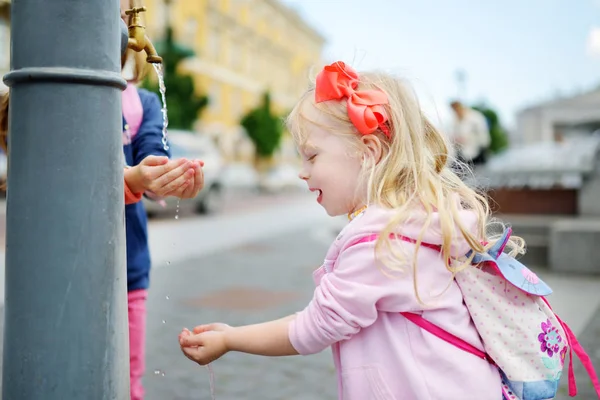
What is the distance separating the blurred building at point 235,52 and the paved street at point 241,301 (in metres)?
17.9

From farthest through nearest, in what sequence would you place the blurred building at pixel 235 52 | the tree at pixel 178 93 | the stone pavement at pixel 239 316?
1. the blurred building at pixel 235 52
2. the tree at pixel 178 93
3. the stone pavement at pixel 239 316

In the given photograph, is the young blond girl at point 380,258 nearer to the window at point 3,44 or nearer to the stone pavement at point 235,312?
the stone pavement at point 235,312

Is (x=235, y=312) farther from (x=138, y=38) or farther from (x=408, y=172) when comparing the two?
(x=408, y=172)

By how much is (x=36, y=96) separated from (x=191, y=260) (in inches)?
273

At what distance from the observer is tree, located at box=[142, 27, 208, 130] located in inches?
837

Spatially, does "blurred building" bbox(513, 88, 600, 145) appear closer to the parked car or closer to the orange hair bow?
the parked car

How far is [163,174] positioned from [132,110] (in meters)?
0.59

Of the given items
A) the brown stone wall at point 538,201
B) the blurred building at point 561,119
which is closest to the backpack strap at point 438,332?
the brown stone wall at point 538,201

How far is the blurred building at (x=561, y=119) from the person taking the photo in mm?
13602

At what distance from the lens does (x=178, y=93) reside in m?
22.0

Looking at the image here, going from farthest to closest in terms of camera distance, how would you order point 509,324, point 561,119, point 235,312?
point 561,119
point 235,312
point 509,324

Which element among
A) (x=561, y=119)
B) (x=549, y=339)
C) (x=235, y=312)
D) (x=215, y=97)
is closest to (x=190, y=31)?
(x=215, y=97)

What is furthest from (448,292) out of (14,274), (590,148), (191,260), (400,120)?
(590,148)

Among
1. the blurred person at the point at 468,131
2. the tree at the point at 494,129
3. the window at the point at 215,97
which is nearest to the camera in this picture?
the blurred person at the point at 468,131
